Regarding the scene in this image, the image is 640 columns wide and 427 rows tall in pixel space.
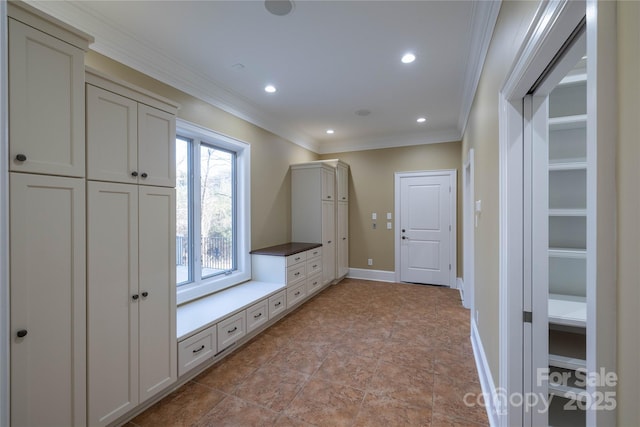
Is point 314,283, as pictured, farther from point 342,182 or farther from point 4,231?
point 4,231

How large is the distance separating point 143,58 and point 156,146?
101 centimetres

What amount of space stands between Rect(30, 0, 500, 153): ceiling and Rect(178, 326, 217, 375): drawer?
91.0 inches

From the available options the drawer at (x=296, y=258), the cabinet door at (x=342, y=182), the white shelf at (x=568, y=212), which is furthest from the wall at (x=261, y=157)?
the white shelf at (x=568, y=212)

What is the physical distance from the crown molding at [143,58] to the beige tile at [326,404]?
9.66ft

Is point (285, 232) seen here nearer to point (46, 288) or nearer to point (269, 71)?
point (269, 71)

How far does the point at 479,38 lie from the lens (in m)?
2.20

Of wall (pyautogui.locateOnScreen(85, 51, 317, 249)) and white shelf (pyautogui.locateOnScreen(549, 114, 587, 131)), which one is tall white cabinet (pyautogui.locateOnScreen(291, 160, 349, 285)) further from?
white shelf (pyautogui.locateOnScreen(549, 114, 587, 131))

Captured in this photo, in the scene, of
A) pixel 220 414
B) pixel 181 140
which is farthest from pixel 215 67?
pixel 220 414

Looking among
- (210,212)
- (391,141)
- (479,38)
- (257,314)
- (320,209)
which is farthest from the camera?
(391,141)

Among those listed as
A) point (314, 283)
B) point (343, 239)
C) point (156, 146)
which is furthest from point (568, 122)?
point (343, 239)

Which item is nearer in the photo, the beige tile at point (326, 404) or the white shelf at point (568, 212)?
the white shelf at point (568, 212)

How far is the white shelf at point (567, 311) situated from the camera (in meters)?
1.43

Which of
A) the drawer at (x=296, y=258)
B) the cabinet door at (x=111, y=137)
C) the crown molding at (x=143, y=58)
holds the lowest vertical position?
the drawer at (x=296, y=258)

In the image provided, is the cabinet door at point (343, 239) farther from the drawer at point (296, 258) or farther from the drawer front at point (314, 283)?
the drawer at point (296, 258)
